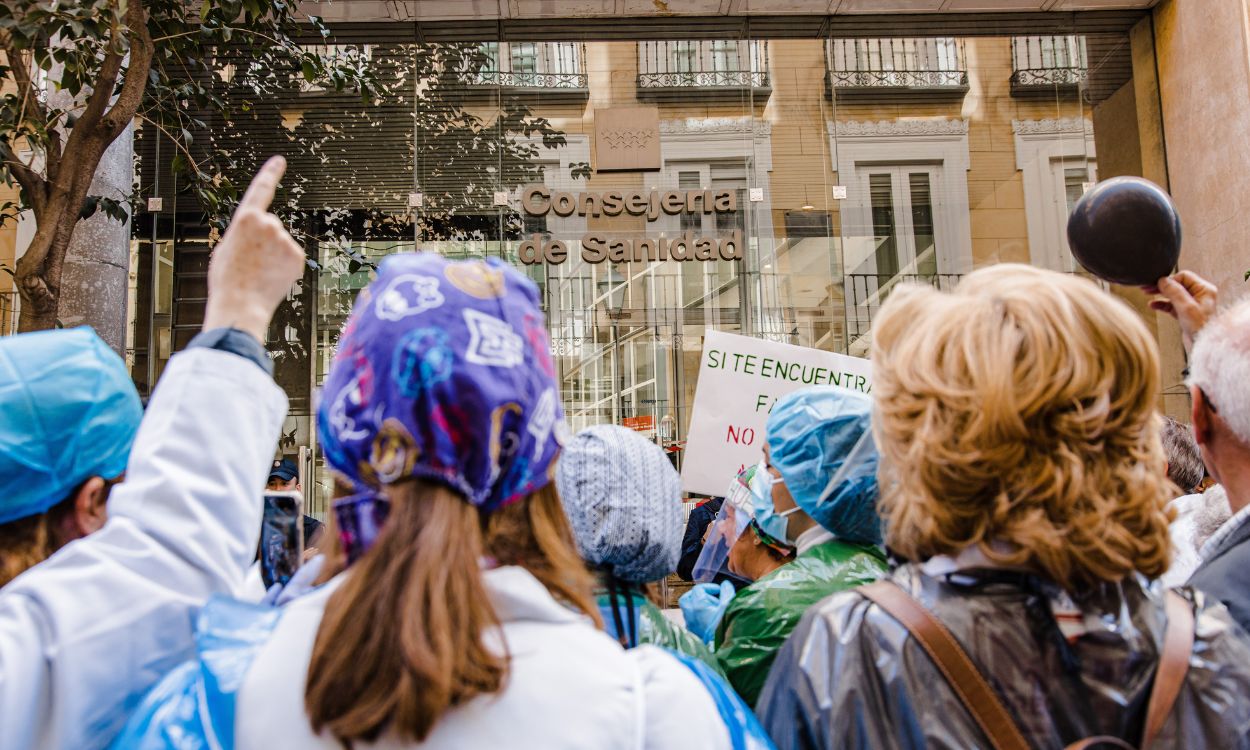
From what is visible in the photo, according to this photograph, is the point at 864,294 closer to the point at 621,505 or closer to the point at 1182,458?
the point at 1182,458

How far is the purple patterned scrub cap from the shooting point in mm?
1165

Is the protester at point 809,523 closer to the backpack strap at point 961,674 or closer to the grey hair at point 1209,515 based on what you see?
the backpack strap at point 961,674

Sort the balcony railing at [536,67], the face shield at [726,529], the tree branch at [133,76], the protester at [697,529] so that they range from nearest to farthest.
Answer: the face shield at [726,529], the tree branch at [133,76], the protester at [697,529], the balcony railing at [536,67]

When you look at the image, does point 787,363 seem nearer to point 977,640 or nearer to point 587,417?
point 977,640

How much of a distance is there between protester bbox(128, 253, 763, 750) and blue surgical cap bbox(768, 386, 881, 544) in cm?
136

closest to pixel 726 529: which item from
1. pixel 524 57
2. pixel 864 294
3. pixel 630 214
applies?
pixel 630 214

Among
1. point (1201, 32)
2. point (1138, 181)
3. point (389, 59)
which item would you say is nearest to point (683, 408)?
point (389, 59)

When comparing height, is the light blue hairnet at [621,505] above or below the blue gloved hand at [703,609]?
above

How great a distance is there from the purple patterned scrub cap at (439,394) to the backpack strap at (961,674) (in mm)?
539

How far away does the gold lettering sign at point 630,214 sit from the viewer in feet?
32.8

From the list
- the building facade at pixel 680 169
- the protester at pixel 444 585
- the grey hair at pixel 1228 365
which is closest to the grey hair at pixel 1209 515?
the grey hair at pixel 1228 365

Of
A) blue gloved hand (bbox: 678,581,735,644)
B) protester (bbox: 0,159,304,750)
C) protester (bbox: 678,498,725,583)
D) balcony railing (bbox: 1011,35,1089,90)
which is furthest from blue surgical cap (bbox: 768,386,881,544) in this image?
balcony railing (bbox: 1011,35,1089,90)

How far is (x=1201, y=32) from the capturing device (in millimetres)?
9547

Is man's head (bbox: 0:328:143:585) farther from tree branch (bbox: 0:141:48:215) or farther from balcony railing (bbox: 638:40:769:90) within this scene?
balcony railing (bbox: 638:40:769:90)
